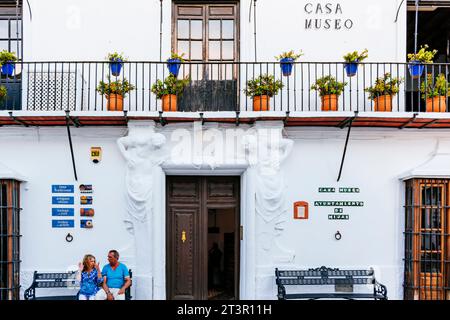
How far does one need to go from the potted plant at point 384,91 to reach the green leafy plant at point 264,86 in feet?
5.83

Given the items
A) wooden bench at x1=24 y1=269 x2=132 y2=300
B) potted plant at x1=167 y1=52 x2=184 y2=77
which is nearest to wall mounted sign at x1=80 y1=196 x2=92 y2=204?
wooden bench at x1=24 y1=269 x2=132 y2=300

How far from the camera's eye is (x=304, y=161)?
11.1 meters

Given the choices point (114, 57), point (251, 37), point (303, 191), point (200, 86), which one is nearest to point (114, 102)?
point (114, 57)

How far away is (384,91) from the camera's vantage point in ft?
35.4

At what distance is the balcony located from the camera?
10625mm

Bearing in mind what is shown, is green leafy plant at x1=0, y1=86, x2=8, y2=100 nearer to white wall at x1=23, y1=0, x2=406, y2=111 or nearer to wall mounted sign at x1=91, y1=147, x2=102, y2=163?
white wall at x1=23, y1=0, x2=406, y2=111

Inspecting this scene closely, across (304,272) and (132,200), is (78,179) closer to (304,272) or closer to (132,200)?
(132,200)

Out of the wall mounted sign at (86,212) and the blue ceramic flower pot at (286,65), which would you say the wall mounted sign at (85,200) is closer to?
the wall mounted sign at (86,212)

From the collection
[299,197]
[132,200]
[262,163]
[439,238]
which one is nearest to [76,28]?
[132,200]

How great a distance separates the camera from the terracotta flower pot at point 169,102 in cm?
1074

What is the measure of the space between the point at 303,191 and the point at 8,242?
5689 millimetres

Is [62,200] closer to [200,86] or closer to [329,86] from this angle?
[200,86]

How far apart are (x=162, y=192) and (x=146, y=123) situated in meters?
1.37

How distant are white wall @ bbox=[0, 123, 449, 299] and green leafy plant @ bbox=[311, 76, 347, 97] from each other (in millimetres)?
798
